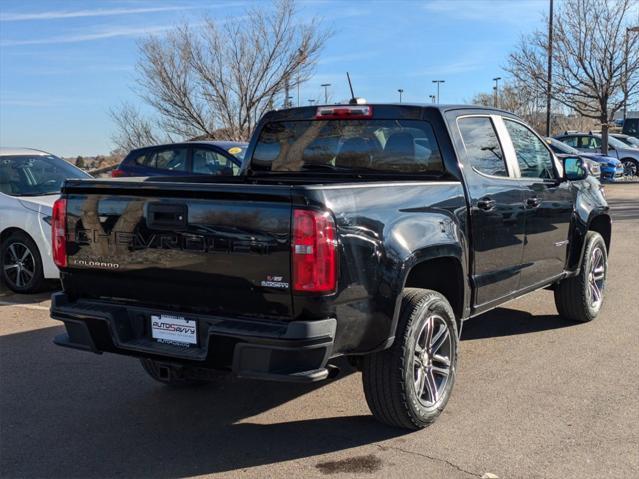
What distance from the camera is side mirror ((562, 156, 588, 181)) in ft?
19.7

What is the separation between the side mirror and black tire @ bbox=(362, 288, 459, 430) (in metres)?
2.35

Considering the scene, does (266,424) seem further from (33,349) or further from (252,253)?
(33,349)

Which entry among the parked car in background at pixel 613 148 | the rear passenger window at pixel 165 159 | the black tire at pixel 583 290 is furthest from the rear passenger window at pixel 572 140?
the black tire at pixel 583 290

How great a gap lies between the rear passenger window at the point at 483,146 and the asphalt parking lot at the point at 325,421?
4.94 feet

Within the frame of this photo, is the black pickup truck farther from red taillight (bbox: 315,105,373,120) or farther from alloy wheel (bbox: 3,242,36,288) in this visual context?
alloy wheel (bbox: 3,242,36,288)

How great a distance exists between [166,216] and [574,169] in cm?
383

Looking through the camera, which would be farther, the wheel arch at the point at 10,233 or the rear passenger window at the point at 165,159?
the rear passenger window at the point at 165,159

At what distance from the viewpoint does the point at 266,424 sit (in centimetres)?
433

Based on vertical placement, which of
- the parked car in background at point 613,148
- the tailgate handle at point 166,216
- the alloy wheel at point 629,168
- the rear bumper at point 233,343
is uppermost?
the parked car in background at point 613,148

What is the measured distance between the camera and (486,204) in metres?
4.79

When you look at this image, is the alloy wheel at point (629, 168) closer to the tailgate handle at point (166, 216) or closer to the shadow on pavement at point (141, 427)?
the shadow on pavement at point (141, 427)

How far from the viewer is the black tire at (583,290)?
6.34 m

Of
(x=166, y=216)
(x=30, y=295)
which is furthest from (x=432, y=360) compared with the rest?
(x=30, y=295)

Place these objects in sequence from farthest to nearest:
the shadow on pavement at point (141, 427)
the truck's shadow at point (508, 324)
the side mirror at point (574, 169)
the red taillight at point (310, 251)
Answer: the truck's shadow at point (508, 324) → the side mirror at point (574, 169) → the shadow on pavement at point (141, 427) → the red taillight at point (310, 251)
